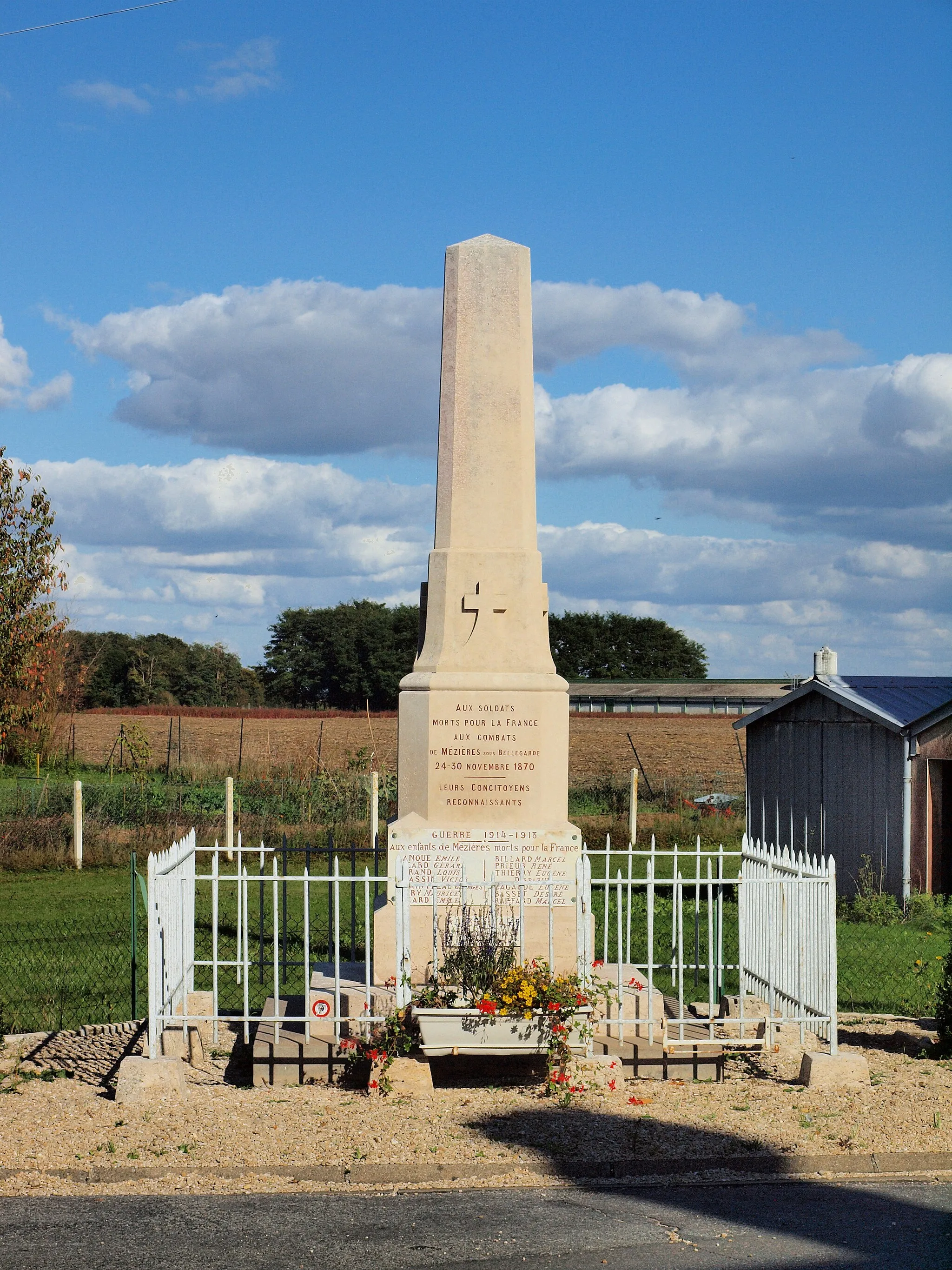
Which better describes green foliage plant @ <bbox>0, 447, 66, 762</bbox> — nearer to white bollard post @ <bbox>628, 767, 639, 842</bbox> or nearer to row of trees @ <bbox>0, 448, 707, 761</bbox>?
white bollard post @ <bbox>628, 767, 639, 842</bbox>

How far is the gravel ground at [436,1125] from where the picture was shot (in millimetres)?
6398

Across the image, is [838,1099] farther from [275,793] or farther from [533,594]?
[275,793]

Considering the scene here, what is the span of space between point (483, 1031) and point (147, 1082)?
6.60 ft

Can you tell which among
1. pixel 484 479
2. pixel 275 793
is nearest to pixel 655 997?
pixel 484 479

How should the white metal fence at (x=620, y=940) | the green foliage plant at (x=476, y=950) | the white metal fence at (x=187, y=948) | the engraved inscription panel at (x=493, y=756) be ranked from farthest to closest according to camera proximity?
the engraved inscription panel at (x=493, y=756)
the green foliage plant at (x=476, y=950)
the white metal fence at (x=620, y=940)
the white metal fence at (x=187, y=948)

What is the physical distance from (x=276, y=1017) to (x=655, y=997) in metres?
2.77

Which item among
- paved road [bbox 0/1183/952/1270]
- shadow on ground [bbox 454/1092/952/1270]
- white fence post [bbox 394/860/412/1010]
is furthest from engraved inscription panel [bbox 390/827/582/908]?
paved road [bbox 0/1183/952/1270]

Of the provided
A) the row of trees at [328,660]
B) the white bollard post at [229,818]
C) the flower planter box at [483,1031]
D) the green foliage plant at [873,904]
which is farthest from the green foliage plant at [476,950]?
the row of trees at [328,660]

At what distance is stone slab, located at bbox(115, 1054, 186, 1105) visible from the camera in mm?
7234

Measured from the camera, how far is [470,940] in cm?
859

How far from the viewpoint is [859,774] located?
1731cm

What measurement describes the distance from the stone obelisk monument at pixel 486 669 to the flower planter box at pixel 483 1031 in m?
1.33

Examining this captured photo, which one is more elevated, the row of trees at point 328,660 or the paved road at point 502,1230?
the row of trees at point 328,660

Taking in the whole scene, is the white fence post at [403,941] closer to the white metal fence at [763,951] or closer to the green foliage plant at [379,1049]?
the green foliage plant at [379,1049]
